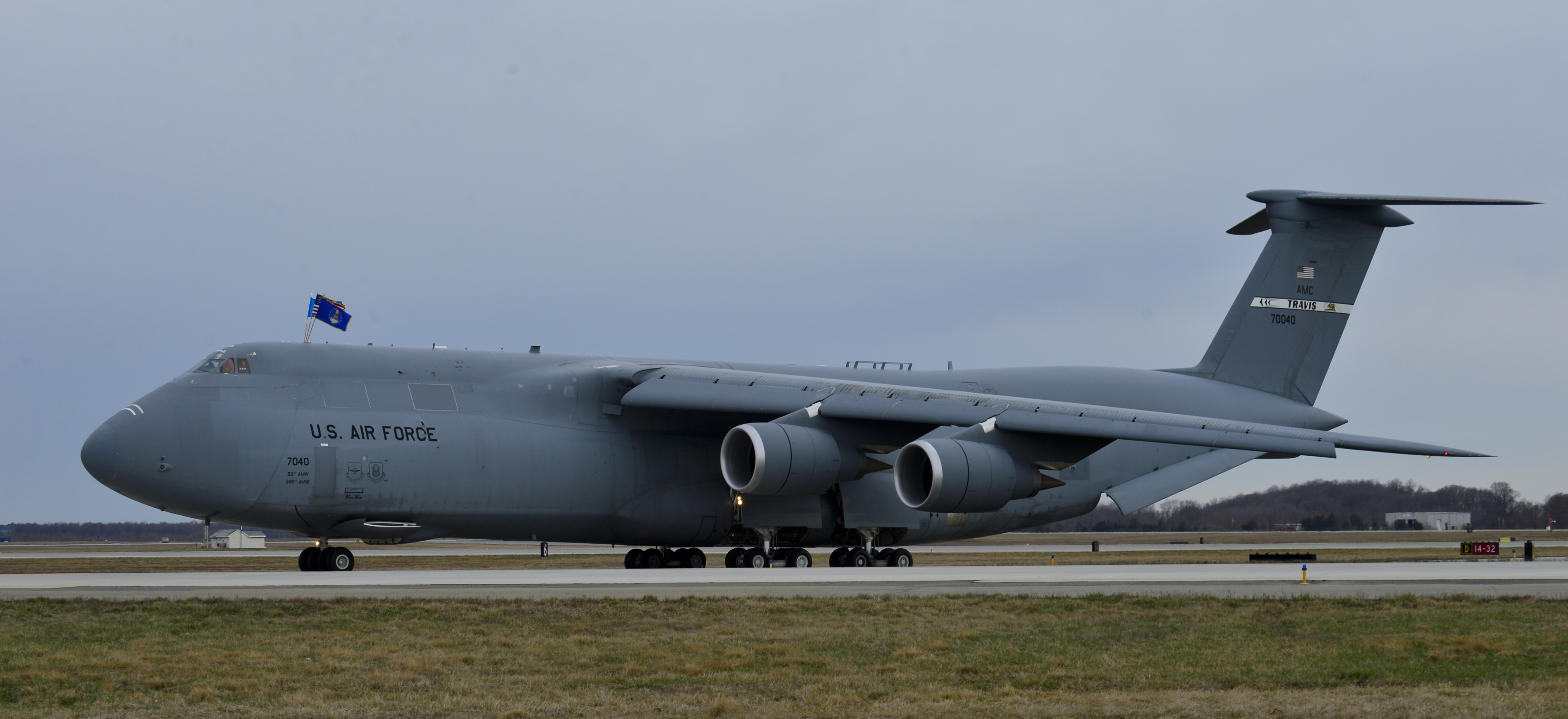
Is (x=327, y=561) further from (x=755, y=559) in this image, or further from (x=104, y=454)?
(x=755, y=559)

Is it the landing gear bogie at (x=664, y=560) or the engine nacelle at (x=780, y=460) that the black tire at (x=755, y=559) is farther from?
the engine nacelle at (x=780, y=460)

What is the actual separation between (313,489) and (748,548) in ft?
26.6

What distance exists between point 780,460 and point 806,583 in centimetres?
480

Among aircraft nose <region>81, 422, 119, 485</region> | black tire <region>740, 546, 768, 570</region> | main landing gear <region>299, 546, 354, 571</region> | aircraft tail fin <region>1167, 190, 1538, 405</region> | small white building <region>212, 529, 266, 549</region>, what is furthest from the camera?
small white building <region>212, 529, 266, 549</region>

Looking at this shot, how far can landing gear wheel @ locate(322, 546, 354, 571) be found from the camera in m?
21.5

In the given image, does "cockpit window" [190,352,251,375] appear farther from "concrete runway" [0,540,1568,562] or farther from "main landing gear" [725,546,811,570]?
"concrete runway" [0,540,1568,562]

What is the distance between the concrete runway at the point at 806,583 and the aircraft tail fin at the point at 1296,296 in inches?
320

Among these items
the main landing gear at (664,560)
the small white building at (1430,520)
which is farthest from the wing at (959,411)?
the small white building at (1430,520)

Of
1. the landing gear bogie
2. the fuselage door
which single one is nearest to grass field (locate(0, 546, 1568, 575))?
the landing gear bogie

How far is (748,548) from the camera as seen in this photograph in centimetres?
2606

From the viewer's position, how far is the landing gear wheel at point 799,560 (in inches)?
925

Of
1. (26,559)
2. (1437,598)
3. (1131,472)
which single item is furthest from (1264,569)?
(26,559)

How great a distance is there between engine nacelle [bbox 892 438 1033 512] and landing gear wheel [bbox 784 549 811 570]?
266 cm

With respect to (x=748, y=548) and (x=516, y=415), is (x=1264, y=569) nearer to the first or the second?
(x=748, y=548)
